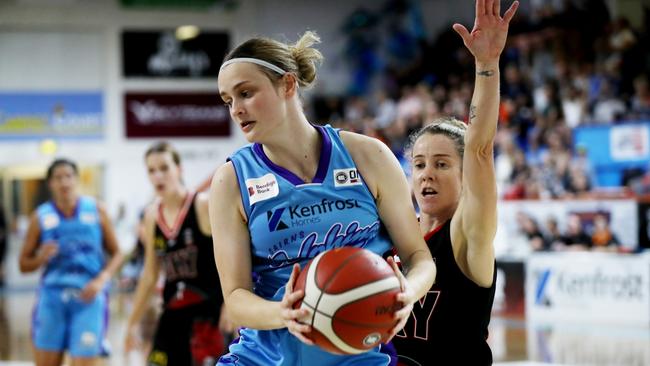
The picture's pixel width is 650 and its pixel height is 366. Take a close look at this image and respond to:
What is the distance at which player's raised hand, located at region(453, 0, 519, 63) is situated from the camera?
2922mm

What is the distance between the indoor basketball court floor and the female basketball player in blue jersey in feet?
7.41

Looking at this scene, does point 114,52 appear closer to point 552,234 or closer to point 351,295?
point 552,234

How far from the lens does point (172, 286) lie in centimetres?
561

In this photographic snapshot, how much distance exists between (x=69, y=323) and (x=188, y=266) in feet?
4.38

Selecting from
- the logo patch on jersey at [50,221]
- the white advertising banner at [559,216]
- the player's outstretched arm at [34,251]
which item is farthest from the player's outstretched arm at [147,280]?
the white advertising banner at [559,216]

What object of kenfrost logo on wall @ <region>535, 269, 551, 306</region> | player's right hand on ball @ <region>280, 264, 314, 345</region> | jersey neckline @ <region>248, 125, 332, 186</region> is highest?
jersey neckline @ <region>248, 125, 332, 186</region>

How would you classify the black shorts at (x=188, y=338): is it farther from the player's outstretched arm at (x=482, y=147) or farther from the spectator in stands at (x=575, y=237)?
the spectator in stands at (x=575, y=237)

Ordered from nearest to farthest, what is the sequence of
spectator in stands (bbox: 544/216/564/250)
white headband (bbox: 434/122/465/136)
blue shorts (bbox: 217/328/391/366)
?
blue shorts (bbox: 217/328/391/366), white headband (bbox: 434/122/465/136), spectator in stands (bbox: 544/216/564/250)

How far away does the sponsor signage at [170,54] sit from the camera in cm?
2155

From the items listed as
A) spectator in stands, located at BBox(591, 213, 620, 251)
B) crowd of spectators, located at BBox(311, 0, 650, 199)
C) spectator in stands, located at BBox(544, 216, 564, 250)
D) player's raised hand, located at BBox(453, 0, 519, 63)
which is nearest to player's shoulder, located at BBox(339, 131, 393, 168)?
player's raised hand, located at BBox(453, 0, 519, 63)

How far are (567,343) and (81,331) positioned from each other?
520 centimetres

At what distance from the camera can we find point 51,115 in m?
20.8

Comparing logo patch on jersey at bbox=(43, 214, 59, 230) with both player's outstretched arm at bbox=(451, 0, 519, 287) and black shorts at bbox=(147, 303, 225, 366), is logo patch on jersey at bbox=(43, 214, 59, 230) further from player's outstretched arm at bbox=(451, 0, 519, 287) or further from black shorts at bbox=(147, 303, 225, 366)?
player's outstretched arm at bbox=(451, 0, 519, 287)

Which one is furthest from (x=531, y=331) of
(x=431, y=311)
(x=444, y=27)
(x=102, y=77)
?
(x=102, y=77)
